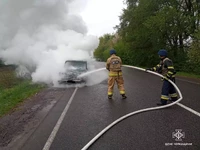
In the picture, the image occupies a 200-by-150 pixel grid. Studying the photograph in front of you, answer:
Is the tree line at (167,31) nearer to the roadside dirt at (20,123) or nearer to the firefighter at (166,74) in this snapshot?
the firefighter at (166,74)

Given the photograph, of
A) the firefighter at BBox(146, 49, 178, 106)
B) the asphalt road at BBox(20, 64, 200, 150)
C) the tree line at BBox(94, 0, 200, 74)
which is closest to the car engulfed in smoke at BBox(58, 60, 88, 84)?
the asphalt road at BBox(20, 64, 200, 150)

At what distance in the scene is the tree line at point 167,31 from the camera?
67.5ft

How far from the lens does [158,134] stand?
4656 mm

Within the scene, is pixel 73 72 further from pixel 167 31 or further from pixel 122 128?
pixel 167 31

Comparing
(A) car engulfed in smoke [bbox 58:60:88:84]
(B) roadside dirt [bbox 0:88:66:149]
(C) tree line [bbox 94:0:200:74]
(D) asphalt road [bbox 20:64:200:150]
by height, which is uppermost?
(C) tree line [bbox 94:0:200:74]

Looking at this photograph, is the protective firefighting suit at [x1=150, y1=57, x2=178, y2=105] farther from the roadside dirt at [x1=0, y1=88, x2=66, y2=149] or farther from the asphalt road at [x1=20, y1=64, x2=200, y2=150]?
the roadside dirt at [x1=0, y1=88, x2=66, y2=149]

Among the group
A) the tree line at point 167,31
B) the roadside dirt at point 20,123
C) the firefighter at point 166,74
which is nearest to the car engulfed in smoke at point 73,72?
the roadside dirt at point 20,123

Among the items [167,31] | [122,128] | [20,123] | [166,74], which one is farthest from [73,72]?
[167,31]

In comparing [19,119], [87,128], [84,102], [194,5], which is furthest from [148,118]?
[194,5]

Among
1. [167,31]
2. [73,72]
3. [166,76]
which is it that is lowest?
[73,72]

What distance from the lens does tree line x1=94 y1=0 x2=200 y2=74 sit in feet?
67.5

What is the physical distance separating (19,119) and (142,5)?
22237mm

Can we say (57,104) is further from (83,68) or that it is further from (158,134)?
(83,68)

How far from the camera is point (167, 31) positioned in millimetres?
21812
